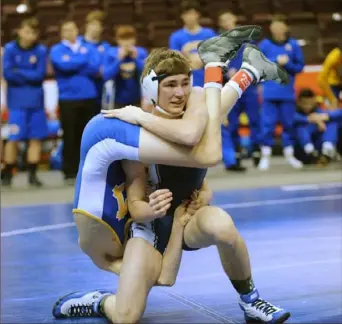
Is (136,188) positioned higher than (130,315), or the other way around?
(136,188)

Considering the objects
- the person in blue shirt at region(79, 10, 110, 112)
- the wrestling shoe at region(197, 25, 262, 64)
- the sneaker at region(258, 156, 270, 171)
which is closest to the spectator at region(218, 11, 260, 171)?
the sneaker at region(258, 156, 270, 171)

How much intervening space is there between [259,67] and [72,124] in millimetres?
5660

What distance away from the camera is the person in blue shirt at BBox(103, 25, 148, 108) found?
9.21 meters

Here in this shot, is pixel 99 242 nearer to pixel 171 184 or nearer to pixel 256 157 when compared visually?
pixel 171 184

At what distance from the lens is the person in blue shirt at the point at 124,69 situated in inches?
363

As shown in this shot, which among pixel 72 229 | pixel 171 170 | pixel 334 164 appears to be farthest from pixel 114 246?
pixel 334 164

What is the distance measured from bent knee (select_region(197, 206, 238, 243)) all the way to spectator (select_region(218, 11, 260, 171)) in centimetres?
584

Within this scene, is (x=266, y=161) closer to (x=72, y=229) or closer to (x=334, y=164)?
(x=334, y=164)

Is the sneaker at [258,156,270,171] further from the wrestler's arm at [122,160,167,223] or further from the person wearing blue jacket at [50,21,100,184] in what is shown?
the wrestler's arm at [122,160,167,223]

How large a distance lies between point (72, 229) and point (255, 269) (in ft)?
6.42

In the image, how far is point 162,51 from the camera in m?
3.55

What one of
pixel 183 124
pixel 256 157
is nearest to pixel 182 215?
pixel 183 124

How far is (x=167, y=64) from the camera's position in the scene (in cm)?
346

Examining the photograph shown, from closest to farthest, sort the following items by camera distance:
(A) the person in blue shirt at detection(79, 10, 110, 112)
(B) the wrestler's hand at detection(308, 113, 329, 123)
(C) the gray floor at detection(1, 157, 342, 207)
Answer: (C) the gray floor at detection(1, 157, 342, 207), (A) the person in blue shirt at detection(79, 10, 110, 112), (B) the wrestler's hand at detection(308, 113, 329, 123)
